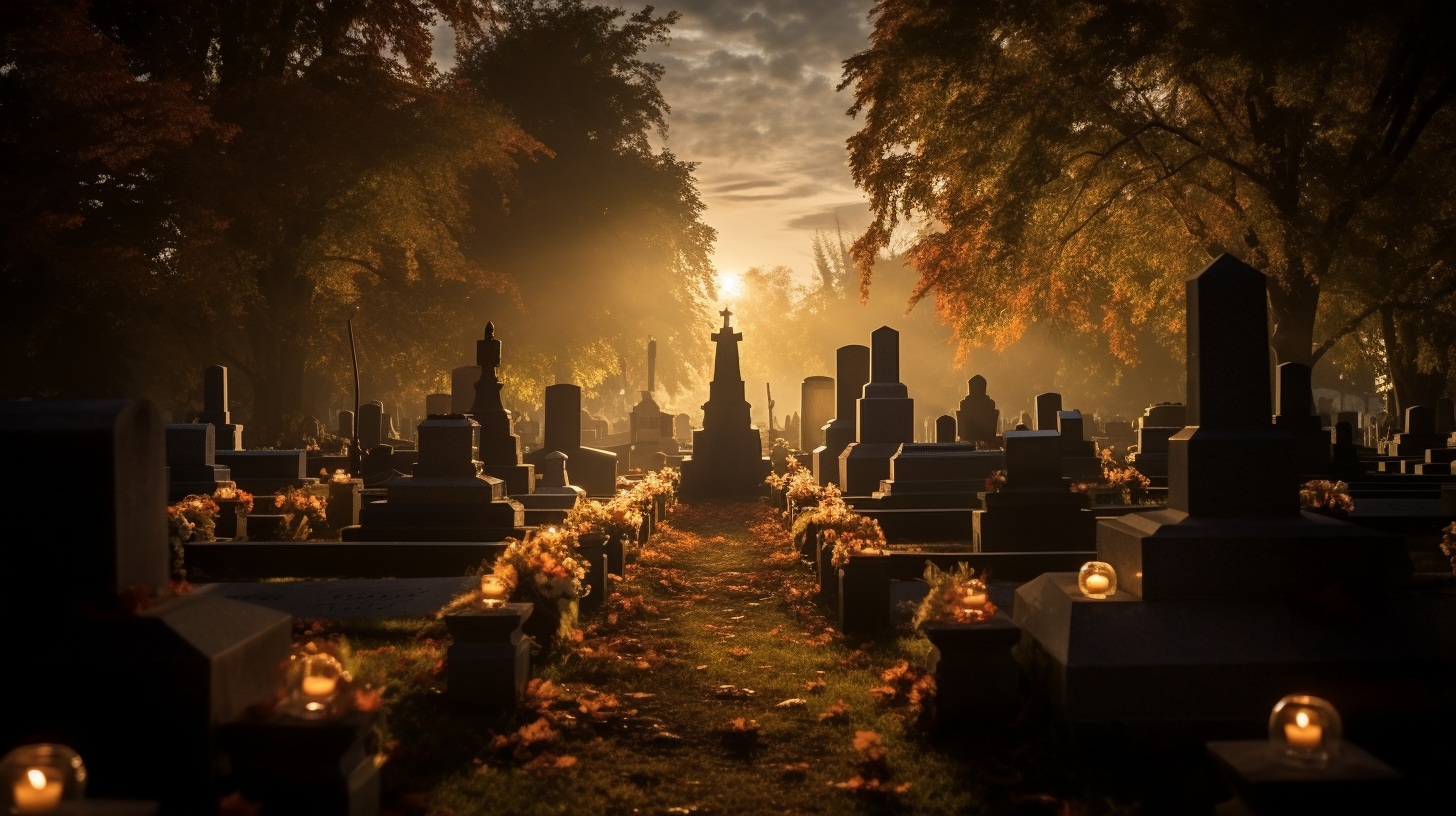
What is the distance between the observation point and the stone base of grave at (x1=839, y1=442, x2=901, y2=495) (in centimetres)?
1903

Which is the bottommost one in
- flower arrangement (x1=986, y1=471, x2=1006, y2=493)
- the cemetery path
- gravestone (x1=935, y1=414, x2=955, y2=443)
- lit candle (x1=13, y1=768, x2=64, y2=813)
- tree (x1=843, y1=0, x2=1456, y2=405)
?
the cemetery path

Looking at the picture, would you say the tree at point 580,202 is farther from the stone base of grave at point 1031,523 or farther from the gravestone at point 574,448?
the stone base of grave at point 1031,523

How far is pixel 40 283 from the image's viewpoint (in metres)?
23.1

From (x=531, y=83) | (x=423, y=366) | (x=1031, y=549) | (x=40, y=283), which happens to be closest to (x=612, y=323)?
(x=423, y=366)

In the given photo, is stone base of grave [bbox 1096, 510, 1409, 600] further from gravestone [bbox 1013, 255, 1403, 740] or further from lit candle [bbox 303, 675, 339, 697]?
lit candle [bbox 303, 675, 339, 697]

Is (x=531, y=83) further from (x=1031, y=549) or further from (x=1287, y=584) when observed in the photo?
(x=1287, y=584)

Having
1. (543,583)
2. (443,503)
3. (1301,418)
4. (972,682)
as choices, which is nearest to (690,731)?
(972,682)

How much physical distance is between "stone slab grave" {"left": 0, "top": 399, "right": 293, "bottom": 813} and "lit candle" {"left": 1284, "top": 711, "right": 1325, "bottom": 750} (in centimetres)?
444

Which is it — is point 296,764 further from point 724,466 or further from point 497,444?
point 724,466

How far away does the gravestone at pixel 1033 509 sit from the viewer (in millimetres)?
13055

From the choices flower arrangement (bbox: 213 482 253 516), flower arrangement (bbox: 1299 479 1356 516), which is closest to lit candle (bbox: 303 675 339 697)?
flower arrangement (bbox: 213 482 253 516)

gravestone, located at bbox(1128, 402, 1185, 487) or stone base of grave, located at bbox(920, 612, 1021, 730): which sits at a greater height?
gravestone, located at bbox(1128, 402, 1185, 487)

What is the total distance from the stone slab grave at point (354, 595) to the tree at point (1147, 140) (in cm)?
1295

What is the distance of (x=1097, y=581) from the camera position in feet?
19.4
